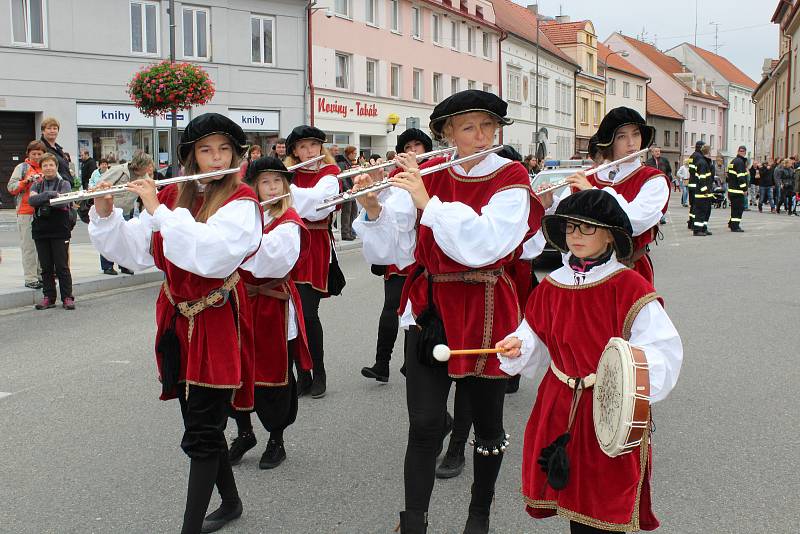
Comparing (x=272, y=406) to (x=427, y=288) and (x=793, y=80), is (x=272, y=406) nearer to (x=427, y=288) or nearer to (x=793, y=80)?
(x=427, y=288)

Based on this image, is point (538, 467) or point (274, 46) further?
point (274, 46)

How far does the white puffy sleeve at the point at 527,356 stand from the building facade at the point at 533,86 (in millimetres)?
41289

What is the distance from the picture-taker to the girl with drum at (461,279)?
10.9ft

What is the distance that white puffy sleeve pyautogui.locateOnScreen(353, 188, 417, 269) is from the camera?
3.77 meters

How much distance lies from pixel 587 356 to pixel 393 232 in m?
1.20

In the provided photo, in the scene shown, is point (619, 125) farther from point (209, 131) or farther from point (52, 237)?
point (52, 237)

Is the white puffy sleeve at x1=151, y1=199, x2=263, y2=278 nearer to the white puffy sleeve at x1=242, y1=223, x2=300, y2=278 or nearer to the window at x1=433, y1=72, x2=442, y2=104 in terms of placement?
the white puffy sleeve at x1=242, y1=223, x2=300, y2=278

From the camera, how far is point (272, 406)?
4426 millimetres

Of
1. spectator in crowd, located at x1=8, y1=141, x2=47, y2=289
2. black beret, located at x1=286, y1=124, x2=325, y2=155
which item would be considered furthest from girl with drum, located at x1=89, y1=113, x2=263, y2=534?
spectator in crowd, located at x1=8, y1=141, x2=47, y2=289

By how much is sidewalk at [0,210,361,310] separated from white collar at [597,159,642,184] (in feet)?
23.7

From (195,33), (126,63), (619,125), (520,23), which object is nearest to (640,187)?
(619,125)

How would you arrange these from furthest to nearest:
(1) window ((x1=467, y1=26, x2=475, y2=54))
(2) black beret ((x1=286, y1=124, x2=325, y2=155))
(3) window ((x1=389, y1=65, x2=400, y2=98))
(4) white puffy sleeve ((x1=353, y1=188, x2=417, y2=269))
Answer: (1) window ((x1=467, y1=26, x2=475, y2=54)), (3) window ((x1=389, y1=65, x2=400, y2=98)), (2) black beret ((x1=286, y1=124, x2=325, y2=155)), (4) white puffy sleeve ((x1=353, y1=188, x2=417, y2=269))

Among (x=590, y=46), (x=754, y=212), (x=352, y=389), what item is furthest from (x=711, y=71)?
(x=352, y=389)

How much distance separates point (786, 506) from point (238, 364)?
272cm
